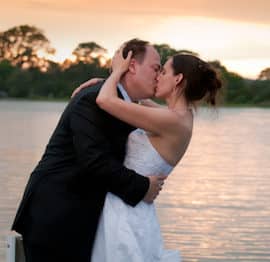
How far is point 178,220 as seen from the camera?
13031mm

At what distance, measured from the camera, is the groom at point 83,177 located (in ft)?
11.9

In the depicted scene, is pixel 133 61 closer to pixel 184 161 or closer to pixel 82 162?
pixel 82 162

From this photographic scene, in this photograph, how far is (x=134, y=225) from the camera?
3.71 m

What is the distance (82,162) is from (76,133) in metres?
0.11

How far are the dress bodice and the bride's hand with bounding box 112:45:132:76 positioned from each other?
24 cm

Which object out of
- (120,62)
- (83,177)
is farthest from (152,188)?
(120,62)

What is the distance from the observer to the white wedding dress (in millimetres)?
3674

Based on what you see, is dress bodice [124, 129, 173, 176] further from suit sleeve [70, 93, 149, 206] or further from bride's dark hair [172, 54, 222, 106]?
bride's dark hair [172, 54, 222, 106]

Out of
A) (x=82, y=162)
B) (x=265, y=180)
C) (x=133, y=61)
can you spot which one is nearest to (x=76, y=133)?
(x=82, y=162)

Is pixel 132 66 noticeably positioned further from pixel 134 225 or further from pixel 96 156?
pixel 134 225

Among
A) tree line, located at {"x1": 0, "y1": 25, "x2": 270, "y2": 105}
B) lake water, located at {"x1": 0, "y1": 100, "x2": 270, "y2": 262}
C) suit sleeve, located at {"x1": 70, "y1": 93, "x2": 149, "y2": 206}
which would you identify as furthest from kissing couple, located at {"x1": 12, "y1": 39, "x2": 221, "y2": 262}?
tree line, located at {"x1": 0, "y1": 25, "x2": 270, "y2": 105}

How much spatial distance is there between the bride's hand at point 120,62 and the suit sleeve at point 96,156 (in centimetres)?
16

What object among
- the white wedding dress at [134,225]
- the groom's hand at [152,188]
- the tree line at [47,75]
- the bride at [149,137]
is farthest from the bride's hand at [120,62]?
the tree line at [47,75]

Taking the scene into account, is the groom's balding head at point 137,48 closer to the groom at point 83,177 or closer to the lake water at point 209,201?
the groom at point 83,177
